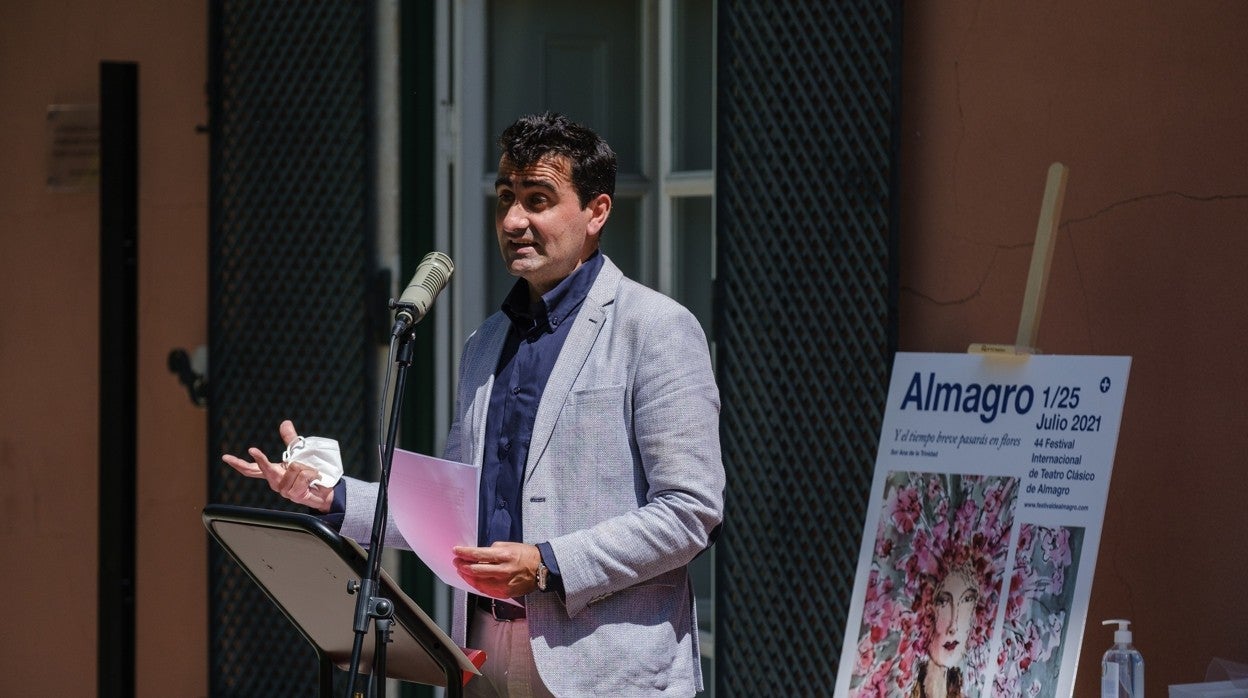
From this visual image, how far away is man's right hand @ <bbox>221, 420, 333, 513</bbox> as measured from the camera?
278cm

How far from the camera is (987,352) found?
132 inches

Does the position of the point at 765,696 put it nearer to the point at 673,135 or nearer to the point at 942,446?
the point at 942,446

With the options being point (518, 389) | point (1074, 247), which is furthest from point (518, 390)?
point (1074, 247)

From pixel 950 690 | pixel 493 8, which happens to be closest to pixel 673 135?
pixel 493 8

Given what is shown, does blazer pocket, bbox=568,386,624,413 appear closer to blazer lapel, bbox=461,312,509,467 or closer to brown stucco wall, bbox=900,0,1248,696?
blazer lapel, bbox=461,312,509,467

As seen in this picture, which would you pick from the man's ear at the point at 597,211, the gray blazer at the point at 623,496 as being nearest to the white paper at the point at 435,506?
the gray blazer at the point at 623,496

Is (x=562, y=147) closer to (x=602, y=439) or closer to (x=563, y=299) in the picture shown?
(x=563, y=299)

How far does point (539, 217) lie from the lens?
2883 millimetres

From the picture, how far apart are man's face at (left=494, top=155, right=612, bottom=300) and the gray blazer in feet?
0.41

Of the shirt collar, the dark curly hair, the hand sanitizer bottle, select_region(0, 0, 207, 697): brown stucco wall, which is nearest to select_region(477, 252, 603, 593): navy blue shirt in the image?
the shirt collar

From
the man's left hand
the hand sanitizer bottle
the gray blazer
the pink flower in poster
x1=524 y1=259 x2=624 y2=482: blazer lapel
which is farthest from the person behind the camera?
the pink flower in poster

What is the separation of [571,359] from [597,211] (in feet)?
0.90

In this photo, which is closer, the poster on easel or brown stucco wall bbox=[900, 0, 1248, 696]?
the poster on easel

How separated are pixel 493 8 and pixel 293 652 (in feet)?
6.98
